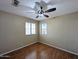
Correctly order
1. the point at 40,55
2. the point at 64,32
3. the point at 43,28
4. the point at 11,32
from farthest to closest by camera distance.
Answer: the point at 43,28
the point at 64,32
the point at 11,32
the point at 40,55

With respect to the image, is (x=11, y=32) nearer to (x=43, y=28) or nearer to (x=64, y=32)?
(x=43, y=28)

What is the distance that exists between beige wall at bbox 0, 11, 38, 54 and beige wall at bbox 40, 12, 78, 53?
2.02 metres

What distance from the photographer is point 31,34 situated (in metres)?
5.76

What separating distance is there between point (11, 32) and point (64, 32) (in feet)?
10.4

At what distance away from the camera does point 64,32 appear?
4.19 metres

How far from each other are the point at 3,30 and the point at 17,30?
936 mm

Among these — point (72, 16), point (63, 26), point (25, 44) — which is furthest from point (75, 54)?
point (25, 44)

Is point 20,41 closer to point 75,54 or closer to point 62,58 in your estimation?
point 62,58

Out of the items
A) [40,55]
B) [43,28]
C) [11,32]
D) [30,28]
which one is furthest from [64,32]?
[11,32]

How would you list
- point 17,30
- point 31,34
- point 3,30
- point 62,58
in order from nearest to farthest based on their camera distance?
point 62,58, point 3,30, point 17,30, point 31,34

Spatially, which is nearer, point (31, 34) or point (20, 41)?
point (20, 41)

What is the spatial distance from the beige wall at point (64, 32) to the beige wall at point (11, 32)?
2021 millimetres

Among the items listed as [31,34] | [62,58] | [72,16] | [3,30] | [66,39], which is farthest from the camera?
[31,34]

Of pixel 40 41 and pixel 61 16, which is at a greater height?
pixel 61 16
